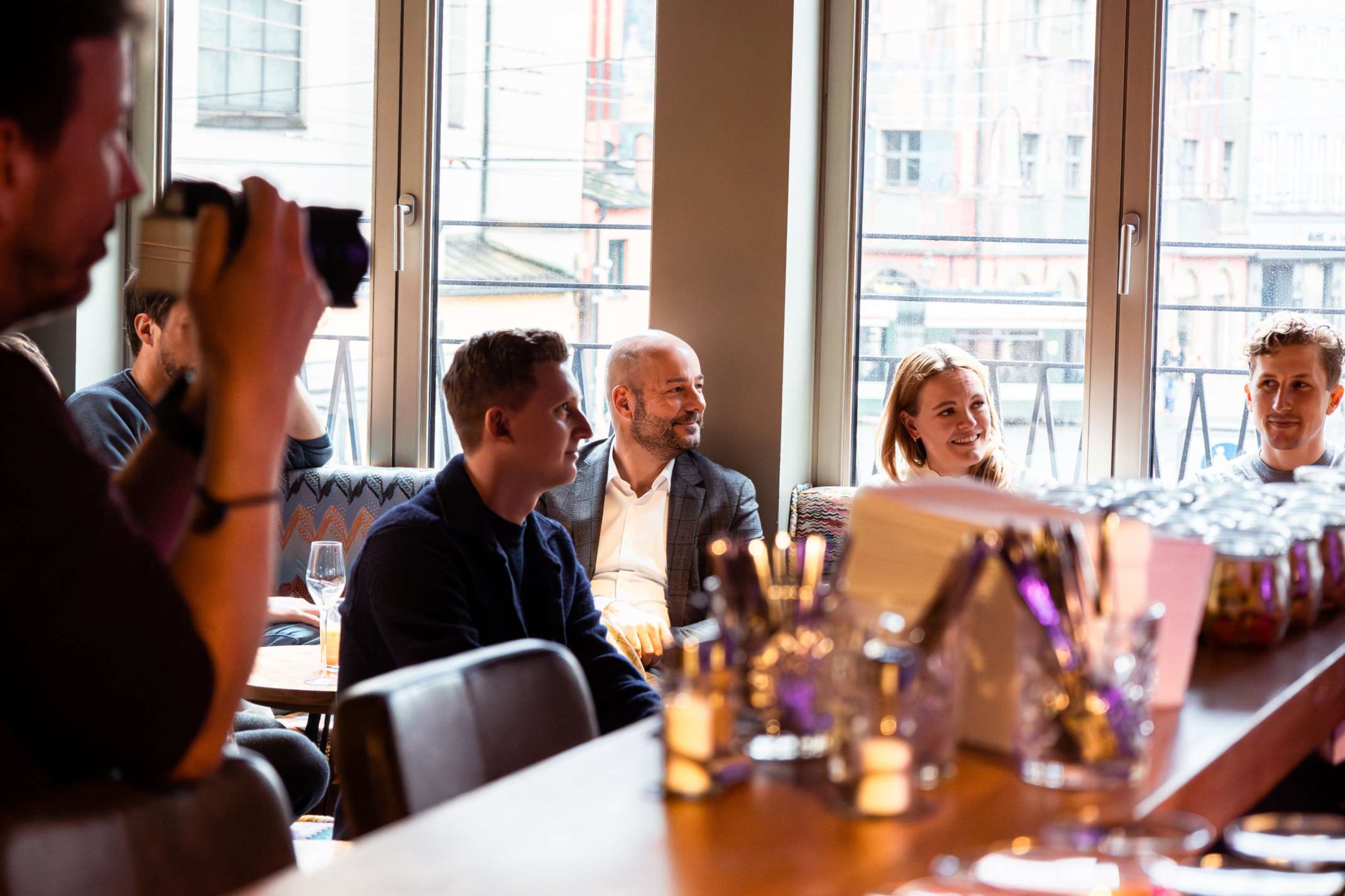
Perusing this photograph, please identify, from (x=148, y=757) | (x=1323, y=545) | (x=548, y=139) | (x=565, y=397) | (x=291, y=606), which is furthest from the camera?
(x=548, y=139)

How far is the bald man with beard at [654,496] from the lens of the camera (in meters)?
3.99

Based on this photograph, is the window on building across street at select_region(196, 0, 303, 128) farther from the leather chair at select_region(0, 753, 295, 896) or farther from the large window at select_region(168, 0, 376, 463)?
the leather chair at select_region(0, 753, 295, 896)

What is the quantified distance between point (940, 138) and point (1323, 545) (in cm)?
281

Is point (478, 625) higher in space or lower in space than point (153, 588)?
lower

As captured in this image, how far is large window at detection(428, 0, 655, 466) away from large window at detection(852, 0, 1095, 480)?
29.8 inches

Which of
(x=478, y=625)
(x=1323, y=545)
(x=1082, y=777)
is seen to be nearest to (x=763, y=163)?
(x=478, y=625)

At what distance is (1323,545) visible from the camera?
171cm

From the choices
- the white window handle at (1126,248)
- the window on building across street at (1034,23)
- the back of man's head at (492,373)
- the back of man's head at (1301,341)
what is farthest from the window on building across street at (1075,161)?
the back of man's head at (492,373)

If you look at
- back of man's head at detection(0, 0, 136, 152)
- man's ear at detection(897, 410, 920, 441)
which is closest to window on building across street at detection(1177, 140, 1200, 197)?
man's ear at detection(897, 410, 920, 441)

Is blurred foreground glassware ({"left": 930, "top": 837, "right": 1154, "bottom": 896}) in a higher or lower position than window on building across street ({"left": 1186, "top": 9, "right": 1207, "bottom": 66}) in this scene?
lower

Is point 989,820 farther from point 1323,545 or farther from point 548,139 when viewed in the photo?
point 548,139

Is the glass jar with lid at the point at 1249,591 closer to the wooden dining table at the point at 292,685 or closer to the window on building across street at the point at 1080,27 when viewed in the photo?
the wooden dining table at the point at 292,685

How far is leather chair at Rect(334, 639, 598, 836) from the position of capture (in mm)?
1273

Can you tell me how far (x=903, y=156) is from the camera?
4355mm
